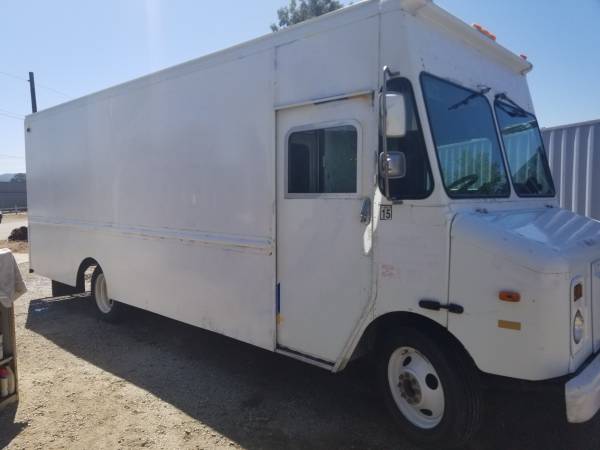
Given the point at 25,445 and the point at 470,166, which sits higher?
the point at 470,166

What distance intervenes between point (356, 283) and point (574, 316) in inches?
55.6

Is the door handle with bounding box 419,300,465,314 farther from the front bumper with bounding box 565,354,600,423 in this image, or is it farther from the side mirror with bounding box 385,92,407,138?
the side mirror with bounding box 385,92,407,138

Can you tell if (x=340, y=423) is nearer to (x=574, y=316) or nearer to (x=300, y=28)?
(x=574, y=316)

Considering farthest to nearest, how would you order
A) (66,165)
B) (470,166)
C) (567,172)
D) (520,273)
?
(567,172), (66,165), (470,166), (520,273)

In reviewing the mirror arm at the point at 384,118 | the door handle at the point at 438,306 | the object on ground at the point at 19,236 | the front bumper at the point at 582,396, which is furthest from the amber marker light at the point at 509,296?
the object on ground at the point at 19,236

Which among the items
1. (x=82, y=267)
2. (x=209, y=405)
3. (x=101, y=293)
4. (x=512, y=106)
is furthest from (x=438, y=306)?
(x=82, y=267)

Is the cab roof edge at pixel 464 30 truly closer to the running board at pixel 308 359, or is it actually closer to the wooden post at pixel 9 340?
the running board at pixel 308 359

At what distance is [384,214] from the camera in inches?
129

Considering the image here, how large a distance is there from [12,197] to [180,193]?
49010 mm

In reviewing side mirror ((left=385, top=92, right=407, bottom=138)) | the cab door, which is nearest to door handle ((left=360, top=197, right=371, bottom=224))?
the cab door

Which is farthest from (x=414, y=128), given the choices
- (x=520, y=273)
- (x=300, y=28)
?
(x=300, y=28)

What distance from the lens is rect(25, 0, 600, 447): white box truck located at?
2.81 meters

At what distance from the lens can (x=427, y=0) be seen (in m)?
3.20

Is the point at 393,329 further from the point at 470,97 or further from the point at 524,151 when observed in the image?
the point at 524,151
